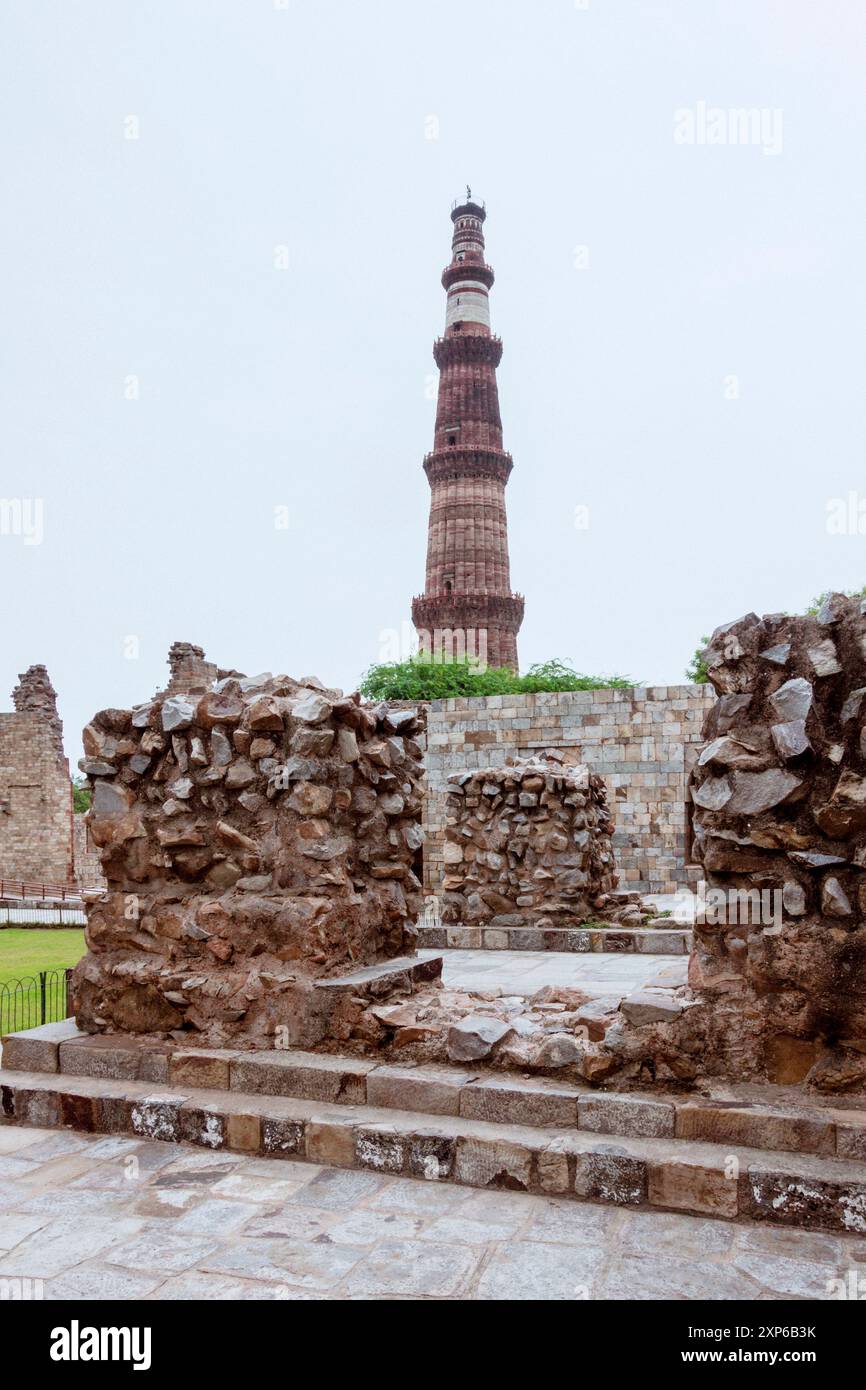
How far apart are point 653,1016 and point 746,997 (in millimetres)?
362

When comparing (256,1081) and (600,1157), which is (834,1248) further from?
(256,1081)

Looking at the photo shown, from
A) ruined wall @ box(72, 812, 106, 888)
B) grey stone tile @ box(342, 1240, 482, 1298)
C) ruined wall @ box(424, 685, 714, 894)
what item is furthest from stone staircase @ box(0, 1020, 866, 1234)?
ruined wall @ box(72, 812, 106, 888)

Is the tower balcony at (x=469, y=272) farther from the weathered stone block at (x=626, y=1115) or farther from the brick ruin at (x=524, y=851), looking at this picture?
the weathered stone block at (x=626, y=1115)

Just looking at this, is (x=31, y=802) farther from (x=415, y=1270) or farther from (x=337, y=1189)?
(x=415, y=1270)

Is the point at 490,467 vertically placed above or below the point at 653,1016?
above

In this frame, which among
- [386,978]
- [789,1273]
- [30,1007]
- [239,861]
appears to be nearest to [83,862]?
[30,1007]

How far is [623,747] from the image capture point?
16375mm

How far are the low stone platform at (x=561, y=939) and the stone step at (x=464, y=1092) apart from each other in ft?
17.0

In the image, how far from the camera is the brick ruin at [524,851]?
32.6 feet

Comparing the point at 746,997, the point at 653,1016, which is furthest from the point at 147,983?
the point at 746,997

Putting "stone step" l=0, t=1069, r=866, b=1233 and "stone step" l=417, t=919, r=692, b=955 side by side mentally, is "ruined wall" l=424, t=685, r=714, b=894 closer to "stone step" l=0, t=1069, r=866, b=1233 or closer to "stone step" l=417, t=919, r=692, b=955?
"stone step" l=417, t=919, r=692, b=955

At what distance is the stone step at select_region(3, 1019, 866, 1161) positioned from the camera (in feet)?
10.8

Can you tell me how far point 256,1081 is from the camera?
13.5 ft

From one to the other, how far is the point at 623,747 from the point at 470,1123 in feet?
43.0
